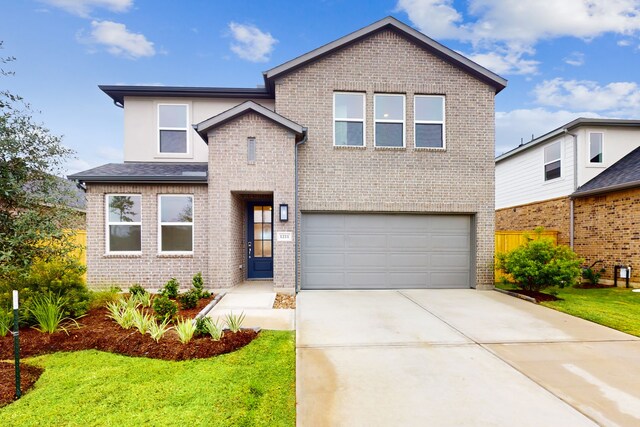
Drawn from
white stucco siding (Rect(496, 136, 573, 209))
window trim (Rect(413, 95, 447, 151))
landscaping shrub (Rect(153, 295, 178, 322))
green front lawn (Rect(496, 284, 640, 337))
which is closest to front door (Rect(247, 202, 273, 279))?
landscaping shrub (Rect(153, 295, 178, 322))

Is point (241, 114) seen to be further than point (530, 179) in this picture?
No

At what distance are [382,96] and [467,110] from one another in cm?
273

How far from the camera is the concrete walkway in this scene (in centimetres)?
576

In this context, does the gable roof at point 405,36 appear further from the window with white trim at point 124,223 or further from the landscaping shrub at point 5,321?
the landscaping shrub at point 5,321

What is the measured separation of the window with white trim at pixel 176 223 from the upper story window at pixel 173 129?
90.5 inches

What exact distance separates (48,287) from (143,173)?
432 cm

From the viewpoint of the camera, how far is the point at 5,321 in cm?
479

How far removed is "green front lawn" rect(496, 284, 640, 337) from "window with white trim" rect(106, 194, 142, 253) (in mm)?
11195

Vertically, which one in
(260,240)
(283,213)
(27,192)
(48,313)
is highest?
(27,192)

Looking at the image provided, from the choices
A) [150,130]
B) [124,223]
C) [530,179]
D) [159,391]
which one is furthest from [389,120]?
[530,179]

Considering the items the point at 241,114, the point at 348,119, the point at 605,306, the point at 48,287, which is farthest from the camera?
the point at 348,119

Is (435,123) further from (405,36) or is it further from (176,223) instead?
(176,223)

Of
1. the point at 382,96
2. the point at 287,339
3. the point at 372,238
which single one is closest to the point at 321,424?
the point at 287,339

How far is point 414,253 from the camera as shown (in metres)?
9.32
